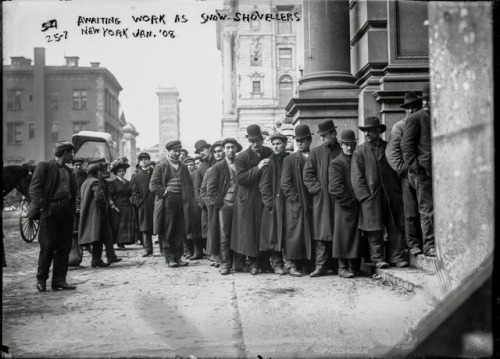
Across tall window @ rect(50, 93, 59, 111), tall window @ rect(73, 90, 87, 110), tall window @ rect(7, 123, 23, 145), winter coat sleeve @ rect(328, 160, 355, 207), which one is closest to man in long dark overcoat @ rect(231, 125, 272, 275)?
winter coat sleeve @ rect(328, 160, 355, 207)

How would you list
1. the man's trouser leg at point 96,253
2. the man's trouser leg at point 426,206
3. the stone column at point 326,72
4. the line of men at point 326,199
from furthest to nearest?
the man's trouser leg at point 96,253, the stone column at point 326,72, the line of men at point 326,199, the man's trouser leg at point 426,206

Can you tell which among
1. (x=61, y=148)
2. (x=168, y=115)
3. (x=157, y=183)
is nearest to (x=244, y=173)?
(x=157, y=183)

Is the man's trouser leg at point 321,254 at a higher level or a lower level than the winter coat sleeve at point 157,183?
lower

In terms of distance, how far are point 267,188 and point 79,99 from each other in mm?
41458

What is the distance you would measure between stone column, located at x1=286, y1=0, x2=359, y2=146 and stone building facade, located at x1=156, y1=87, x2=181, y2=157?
39815mm

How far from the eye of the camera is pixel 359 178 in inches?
288

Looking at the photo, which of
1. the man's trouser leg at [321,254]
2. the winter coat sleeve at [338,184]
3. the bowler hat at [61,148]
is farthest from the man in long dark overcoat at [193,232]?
the winter coat sleeve at [338,184]

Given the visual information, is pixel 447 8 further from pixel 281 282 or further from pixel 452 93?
pixel 281 282

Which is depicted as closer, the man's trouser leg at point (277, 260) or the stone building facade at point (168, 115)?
the man's trouser leg at point (277, 260)

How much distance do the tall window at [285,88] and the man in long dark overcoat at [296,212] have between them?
5630 centimetres

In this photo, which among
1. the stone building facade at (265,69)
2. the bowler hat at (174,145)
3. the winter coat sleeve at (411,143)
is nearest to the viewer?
the winter coat sleeve at (411,143)

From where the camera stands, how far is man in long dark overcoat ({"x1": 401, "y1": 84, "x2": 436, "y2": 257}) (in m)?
6.76

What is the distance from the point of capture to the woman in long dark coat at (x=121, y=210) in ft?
40.4

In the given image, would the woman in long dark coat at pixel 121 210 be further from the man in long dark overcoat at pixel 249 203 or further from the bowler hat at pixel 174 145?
the man in long dark overcoat at pixel 249 203
